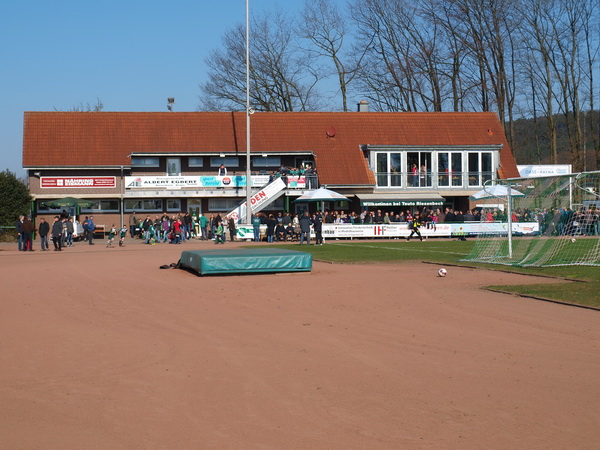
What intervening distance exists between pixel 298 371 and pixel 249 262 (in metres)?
11.6

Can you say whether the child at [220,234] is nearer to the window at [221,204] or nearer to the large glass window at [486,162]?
the window at [221,204]

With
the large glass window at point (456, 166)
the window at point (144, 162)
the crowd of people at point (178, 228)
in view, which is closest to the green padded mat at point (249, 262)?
the crowd of people at point (178, 228)

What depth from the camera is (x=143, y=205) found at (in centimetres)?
5050

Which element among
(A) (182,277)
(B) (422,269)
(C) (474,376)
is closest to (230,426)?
(C) (474,376)

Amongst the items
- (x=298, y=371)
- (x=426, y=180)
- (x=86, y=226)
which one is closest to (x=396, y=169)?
(x=426, y=180)

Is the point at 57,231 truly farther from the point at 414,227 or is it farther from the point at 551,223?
the point at 551,223

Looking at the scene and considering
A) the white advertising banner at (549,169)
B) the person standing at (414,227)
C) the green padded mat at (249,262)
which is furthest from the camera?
the white advertising banner at (549,169)

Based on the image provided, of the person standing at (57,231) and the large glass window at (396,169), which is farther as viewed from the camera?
the large glass window at (396,169)

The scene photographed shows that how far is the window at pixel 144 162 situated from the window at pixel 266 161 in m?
6.54

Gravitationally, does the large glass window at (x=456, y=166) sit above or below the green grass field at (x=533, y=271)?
above

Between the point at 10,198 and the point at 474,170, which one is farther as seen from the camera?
the point at 474,170

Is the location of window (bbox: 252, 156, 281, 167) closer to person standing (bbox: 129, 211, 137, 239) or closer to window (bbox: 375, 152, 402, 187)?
window (bbox: 375, 152, 402, 187)

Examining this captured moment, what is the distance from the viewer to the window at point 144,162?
167ft

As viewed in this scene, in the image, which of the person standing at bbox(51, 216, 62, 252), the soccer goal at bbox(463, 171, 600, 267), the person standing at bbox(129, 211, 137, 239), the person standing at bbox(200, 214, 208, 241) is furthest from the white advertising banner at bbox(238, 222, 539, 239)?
the soccer goal at bbox(463, 171, 600, 267)
